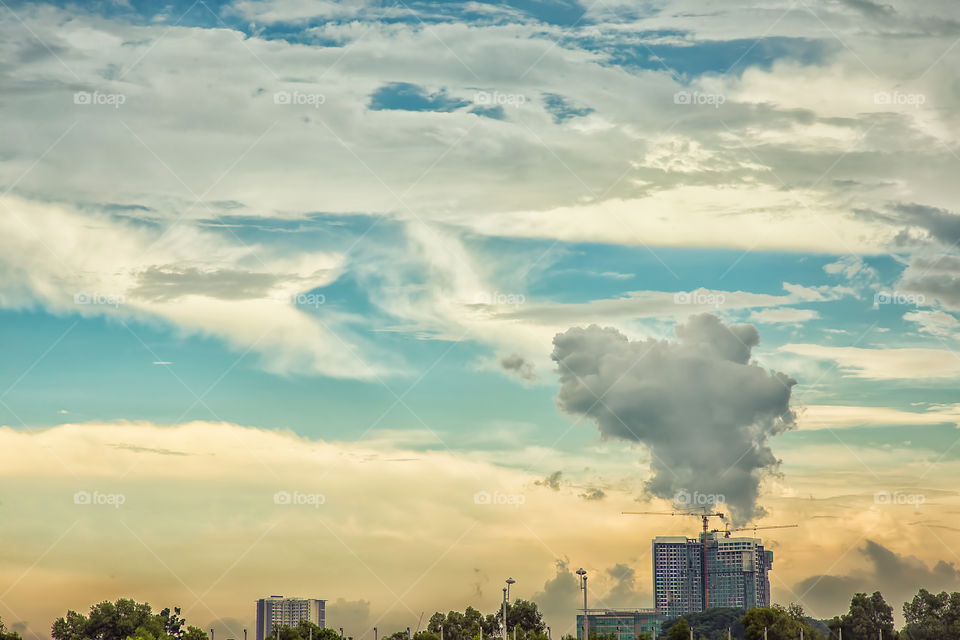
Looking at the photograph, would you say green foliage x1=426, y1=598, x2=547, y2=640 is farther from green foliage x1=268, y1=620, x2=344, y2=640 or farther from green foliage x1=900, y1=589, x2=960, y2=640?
green foliage x1=900, y1=589, x2=960, y2=640

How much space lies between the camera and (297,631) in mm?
139875

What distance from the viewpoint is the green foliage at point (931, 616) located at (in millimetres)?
147950

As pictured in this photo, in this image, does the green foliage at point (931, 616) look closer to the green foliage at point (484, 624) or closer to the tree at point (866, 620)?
the tree at point (866, 620)

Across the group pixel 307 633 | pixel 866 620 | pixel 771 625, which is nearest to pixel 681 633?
pixel 771 625

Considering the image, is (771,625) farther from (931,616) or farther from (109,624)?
(109,624)

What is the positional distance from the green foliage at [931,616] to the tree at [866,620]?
3.74 m

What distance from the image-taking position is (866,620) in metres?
149

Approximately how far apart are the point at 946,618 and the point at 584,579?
75318 mm

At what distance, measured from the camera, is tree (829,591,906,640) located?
148250 millimetres

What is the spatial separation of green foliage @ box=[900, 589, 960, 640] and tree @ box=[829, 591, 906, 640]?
12.3ft

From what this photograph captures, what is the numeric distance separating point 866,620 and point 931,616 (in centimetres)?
1022

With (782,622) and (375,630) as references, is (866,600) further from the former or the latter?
(375,630)

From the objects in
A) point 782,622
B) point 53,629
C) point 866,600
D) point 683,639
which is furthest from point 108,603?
point 866,600

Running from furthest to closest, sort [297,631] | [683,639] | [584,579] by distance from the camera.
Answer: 1. [297,631]
2. [683,639]
3. [584,579]
